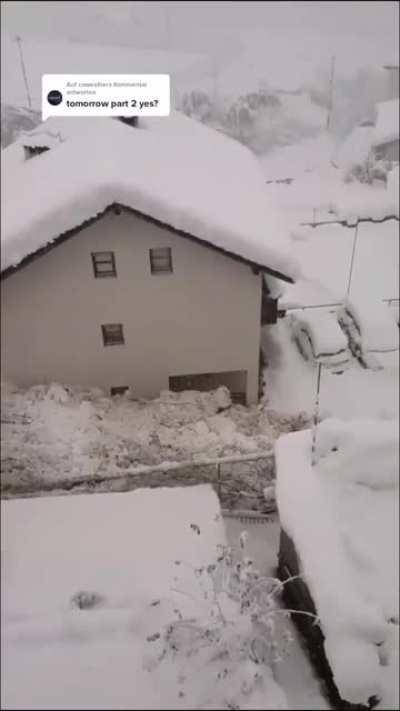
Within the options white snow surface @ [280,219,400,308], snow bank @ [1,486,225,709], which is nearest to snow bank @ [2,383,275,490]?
snow bank @ [1,486,225,709]

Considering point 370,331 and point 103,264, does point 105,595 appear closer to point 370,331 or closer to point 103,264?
point 103,264

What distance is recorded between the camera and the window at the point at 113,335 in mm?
9750

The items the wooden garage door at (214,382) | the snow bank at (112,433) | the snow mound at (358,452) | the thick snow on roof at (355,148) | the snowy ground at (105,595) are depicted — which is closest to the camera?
Result: the snowy ground at (105,595)

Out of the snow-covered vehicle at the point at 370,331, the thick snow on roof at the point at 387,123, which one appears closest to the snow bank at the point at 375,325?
the snow-covered vehicle at the point at 370,331

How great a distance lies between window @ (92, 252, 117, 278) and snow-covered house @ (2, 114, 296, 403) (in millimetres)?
16

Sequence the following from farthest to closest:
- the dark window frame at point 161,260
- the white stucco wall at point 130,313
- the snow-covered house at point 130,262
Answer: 1. the dark window frame at point 161,260
2. the white stucco wall at point 130,313
3. the snow-covered house at point 130,262

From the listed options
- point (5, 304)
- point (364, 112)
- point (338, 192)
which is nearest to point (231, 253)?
point (5, 304)

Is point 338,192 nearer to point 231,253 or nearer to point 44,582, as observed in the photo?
point 231,253

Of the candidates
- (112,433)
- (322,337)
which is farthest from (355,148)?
(112,433)

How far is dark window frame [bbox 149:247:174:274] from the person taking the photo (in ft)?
29.9

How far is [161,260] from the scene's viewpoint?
924 cm

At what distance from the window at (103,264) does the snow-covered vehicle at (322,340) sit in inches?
168

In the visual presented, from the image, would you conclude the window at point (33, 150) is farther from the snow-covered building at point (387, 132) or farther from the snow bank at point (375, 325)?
the snow-covered building at point (387, 132)

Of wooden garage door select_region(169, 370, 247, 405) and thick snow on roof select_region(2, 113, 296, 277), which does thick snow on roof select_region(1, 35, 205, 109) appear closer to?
thick snow on roof select_region(2, 113, 296, 277)
